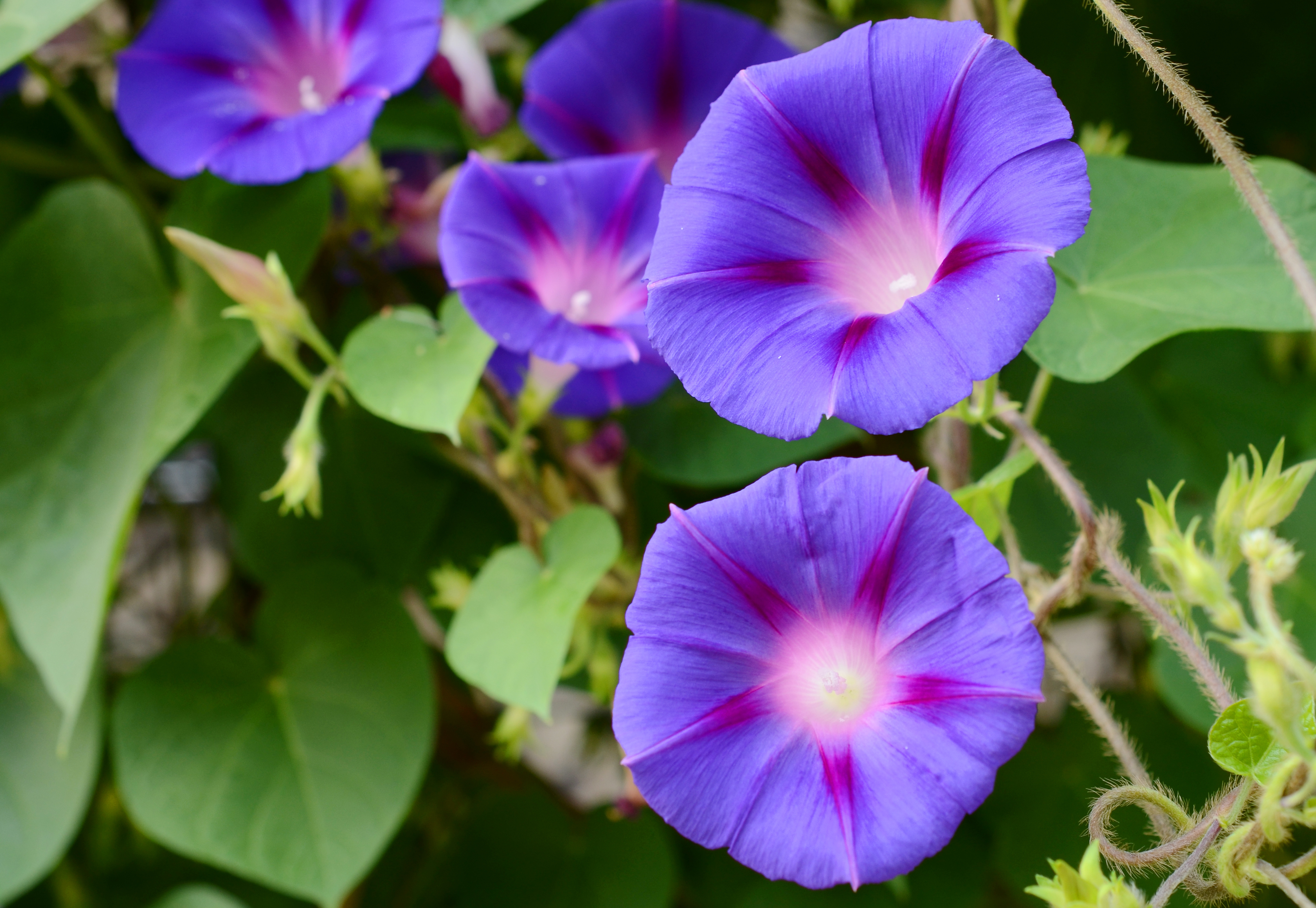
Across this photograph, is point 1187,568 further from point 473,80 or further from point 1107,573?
point 473,80

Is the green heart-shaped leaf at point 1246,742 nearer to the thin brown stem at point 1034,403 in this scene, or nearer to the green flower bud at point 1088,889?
the green flower bud at point 1088,889

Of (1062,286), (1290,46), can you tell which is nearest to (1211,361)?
(1290,46)

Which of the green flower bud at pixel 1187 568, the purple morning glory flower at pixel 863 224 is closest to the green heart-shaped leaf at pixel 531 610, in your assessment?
the purple morning glory flower at pixel 863 224

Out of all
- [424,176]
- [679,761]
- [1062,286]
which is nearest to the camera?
[679,761]

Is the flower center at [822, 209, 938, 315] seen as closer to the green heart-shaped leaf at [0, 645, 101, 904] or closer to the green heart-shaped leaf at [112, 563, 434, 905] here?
the green heart-shaped leaf at [112, 563, 434, 905]

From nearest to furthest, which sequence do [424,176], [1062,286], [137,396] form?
[1062,286]
[137,396]
[424,176]

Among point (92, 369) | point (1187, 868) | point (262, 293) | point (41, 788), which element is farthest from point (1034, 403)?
point (41, 788)

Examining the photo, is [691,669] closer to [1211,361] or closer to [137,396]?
[137,396]
